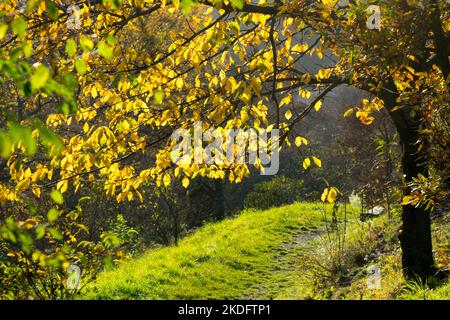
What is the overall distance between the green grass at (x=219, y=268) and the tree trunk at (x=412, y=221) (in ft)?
8.04

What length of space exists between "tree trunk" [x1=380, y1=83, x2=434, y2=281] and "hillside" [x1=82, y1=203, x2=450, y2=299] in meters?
0.34

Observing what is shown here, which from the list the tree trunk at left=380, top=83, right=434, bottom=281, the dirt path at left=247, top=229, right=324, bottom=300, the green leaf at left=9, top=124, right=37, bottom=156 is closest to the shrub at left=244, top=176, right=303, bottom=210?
the dirt path at left=247, top=229, right=324, bottom=300

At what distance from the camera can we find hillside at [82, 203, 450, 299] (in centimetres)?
890

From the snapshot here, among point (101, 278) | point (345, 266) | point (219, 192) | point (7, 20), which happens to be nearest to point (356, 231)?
point (345, 266)

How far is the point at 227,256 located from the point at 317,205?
605cm

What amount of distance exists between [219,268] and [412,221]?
4135mm

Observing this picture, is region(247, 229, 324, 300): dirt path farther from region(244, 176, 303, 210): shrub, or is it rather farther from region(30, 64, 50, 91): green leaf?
region(30, 64, 50, 91): green leaf

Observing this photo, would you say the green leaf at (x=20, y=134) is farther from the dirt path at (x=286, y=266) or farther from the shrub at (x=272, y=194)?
the shrub at (x=272, y=194)

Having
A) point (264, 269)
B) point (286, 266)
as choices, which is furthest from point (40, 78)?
point (286, 266)

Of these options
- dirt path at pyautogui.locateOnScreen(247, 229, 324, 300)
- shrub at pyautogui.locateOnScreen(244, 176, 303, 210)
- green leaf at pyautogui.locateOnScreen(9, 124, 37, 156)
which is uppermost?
shrub at pyautogui.locateOnScreen(244, 176, 303, 210)

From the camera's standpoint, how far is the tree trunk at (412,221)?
772 centimetres

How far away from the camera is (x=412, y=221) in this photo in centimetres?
779

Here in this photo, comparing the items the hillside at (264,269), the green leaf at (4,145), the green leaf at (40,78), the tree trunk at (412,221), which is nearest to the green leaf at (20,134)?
the green leaf at (4,145)
